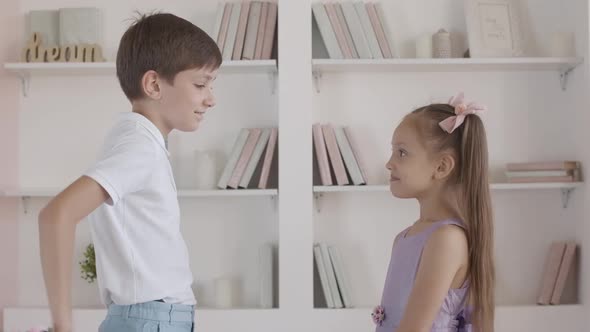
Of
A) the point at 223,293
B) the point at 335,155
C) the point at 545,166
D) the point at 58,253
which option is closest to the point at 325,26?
the point at 335,155

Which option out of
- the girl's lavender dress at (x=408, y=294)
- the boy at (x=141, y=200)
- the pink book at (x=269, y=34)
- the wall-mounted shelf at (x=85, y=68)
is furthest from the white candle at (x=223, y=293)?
the boy at (x=141, y=200)

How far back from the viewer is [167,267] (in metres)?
1.62

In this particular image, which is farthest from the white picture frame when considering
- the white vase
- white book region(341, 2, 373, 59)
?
the white vase

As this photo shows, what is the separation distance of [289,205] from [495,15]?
114 cm

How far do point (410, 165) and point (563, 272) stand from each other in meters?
1.67

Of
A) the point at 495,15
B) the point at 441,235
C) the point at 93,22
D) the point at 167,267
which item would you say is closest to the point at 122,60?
the point at 167,267

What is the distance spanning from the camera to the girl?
1875 millimetres

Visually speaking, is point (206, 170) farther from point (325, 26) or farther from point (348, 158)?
point (325, 26)

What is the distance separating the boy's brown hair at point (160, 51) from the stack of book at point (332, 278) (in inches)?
70.2

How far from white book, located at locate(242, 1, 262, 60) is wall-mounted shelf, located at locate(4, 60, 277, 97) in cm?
6

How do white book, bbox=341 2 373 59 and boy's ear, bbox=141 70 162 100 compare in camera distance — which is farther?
white book, bbox=341 2 373 59

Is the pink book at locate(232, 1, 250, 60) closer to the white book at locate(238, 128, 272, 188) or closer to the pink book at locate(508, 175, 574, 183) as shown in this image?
the white book at locate(238, 128, 272, 188)

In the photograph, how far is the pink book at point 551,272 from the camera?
3.46 m

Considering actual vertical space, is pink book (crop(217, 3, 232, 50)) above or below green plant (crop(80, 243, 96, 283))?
above
